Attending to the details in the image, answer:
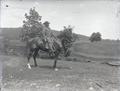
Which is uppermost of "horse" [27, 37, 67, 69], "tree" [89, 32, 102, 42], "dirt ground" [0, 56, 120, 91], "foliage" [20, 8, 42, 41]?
"foliage" [20, 8, 42, 41]

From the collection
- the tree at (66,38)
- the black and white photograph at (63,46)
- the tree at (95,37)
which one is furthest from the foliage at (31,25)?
the tree at (95,37)

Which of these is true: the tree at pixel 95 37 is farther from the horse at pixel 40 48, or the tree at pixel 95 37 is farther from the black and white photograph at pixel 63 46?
the horse at pixel 40 48

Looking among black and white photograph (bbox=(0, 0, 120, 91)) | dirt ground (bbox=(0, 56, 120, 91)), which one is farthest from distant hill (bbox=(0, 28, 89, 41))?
dirt ground (bbox=(0, 56, 120, 91))

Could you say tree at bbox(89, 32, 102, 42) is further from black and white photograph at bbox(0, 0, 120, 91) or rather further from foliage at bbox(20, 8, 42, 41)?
foliage at bbox(20, 8, 42, 41)

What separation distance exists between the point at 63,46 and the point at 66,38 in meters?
0.05

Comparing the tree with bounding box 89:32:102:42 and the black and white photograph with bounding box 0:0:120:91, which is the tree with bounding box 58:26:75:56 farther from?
the tree with bounding box 89:32:102:42

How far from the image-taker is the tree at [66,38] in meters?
1.02

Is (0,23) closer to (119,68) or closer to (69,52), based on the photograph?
(69,52)

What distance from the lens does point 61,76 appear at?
1.01 m

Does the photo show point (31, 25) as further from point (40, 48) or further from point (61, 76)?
point (61, 76)

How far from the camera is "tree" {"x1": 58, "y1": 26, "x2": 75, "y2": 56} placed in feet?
3.33

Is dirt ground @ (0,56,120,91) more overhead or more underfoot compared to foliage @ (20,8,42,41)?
more underfoot

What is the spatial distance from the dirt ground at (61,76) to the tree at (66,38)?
8 cm

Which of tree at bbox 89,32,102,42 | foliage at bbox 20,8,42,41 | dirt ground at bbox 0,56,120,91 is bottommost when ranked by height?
dirt ground at bbox 0,56,120,91
